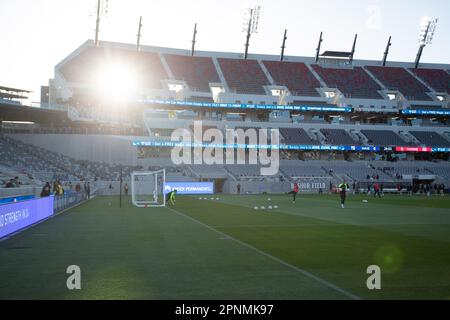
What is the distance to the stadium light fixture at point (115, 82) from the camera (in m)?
69.8

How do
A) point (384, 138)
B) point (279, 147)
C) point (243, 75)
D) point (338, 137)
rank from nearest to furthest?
point (279, 147)
point (338, 137)
point (384, 138)
point (243, 75)

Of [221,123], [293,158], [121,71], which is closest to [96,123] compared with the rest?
[121,71]

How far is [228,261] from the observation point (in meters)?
10.9

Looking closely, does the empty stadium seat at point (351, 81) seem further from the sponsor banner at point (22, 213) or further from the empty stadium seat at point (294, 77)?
the sponsor banner at point (22, 213)

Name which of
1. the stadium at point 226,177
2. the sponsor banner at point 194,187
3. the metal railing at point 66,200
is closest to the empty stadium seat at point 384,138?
the stadium at point 226,177

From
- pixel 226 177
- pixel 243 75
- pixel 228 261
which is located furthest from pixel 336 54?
pixel 228 261

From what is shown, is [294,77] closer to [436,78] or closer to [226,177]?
[436,78]

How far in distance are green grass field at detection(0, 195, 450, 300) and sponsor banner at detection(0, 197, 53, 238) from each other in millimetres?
595

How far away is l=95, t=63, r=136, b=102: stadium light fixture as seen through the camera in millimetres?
69750

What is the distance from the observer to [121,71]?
7544 cm

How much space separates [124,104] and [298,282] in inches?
2565

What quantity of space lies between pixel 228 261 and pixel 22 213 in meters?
11.3

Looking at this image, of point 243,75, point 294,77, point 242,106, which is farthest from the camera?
point 294,77
